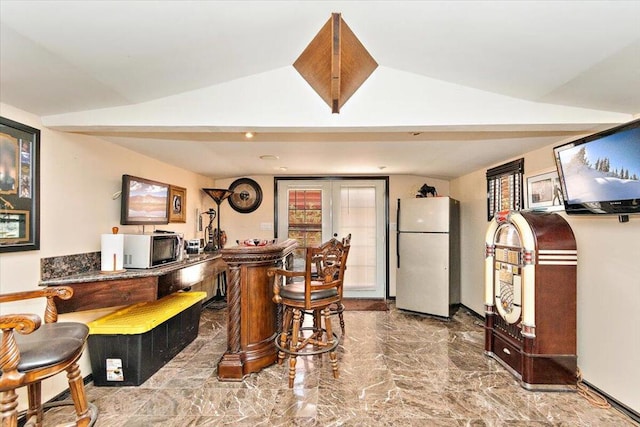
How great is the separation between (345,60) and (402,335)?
10.0 feet

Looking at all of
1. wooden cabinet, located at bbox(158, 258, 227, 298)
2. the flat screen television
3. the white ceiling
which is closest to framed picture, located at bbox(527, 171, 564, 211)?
the flat screen television

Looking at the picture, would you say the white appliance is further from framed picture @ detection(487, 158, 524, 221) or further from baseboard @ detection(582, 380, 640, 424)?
baseboard @ detection(582, 380, 640, 424)

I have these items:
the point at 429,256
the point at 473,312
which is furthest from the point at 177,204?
the point at 473,312

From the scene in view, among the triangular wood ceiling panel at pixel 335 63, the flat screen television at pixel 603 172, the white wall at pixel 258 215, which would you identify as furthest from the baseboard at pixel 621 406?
the white wall at pixel 258 215

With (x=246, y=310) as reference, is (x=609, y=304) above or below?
above

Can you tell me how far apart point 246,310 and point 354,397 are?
41.7 inches

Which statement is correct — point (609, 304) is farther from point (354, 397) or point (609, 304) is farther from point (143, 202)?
point (143, 202)

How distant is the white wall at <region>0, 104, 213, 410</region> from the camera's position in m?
1.99

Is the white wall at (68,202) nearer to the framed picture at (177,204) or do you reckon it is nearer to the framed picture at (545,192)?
the framed picture at (177,204)

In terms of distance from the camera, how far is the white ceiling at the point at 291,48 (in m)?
1.26

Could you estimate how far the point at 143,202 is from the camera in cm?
315

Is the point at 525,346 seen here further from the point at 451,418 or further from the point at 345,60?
the point at 345,60

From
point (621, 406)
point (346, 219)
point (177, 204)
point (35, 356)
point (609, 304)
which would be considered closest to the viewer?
point (35, 356)

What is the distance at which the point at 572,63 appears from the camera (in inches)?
61.6
